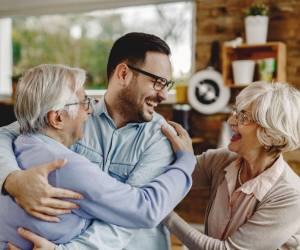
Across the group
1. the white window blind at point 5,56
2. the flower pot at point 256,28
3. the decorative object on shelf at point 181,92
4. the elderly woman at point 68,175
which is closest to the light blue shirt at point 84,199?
the elderly woman at point 68,175

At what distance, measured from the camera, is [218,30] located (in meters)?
3.67

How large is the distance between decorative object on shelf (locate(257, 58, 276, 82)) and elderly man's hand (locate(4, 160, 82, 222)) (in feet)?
7.83

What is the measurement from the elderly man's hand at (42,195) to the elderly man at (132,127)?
11cm

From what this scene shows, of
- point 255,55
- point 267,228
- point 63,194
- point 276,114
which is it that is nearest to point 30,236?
point 63,194

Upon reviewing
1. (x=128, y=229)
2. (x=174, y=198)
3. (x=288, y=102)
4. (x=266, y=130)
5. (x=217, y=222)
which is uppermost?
(x=288, y=102)

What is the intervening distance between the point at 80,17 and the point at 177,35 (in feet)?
3.32

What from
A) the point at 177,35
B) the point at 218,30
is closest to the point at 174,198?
the point at 218,30

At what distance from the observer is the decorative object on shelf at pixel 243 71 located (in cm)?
335

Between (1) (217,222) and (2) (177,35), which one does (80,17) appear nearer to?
(2) (177,35)

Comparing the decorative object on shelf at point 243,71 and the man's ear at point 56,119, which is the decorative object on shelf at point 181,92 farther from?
the man's ear at point 56,119

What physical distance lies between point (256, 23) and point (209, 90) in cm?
63

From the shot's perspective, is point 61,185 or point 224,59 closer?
point 61,185

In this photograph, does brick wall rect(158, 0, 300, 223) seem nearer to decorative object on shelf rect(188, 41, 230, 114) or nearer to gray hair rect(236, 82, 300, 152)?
decorative object on shelf rect(188, 41, 230, 114)

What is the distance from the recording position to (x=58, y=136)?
136 cm
